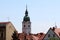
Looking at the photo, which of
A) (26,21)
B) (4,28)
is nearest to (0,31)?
(4,28)

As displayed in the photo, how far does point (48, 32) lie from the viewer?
8756 cm

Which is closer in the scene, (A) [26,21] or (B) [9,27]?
(B) [9,27]

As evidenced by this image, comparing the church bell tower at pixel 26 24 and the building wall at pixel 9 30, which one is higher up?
the church bell tower at pixel 26 24

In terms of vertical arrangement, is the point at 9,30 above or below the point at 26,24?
below

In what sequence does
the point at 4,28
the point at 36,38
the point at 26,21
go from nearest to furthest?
the point at 4,28, the point at 36,38, the point at 26,21

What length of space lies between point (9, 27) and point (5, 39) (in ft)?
10.7

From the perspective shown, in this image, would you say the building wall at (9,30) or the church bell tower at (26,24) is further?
the church bell tower at (26,24)

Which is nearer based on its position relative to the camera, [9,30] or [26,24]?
[9,30]

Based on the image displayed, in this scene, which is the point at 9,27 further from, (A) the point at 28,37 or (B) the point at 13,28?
(A) the point at 28,37

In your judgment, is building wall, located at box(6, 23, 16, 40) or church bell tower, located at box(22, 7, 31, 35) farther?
church bell tower, located at box(22, 7, 31, 35)

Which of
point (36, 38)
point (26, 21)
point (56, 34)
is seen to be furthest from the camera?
point (26, 21)

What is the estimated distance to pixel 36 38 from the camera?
308ft

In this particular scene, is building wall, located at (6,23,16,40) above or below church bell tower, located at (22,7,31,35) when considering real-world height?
below

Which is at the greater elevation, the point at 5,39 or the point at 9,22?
the point at 9,22
